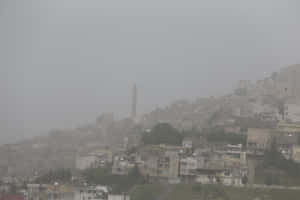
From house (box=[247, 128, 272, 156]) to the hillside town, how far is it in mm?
51

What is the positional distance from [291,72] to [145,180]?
35.0 metres

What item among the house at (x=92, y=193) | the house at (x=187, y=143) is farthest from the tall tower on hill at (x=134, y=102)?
the house at (x=92, y=193)

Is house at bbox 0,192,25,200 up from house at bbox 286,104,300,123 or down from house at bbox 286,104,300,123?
down

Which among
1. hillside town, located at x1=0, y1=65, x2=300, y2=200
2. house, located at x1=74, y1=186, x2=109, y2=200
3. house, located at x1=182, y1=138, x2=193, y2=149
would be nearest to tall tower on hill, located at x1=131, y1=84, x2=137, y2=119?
hillside town, located at x1=0, y1=65, x2=300, y2=200

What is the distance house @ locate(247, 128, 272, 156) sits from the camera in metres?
38.4

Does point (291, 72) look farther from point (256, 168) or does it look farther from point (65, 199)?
point (65, 199)

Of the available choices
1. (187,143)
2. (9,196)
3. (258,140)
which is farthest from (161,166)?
(9,196)

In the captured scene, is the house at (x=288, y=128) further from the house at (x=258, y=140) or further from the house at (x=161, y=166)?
the house at (x=161, y=166)

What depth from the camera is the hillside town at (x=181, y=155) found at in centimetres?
3319

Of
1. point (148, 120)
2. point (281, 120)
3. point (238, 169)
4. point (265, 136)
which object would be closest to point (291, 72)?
point (148, 120)

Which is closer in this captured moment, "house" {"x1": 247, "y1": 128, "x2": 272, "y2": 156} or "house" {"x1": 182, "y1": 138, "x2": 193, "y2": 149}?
"house" {"x1": 247, "y1": 128, "x2": 272, "y2": 156}

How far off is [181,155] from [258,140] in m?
5.08

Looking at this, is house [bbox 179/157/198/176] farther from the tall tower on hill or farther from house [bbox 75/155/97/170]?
the tall tower on hill

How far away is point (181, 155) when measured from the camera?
37.0 metres
